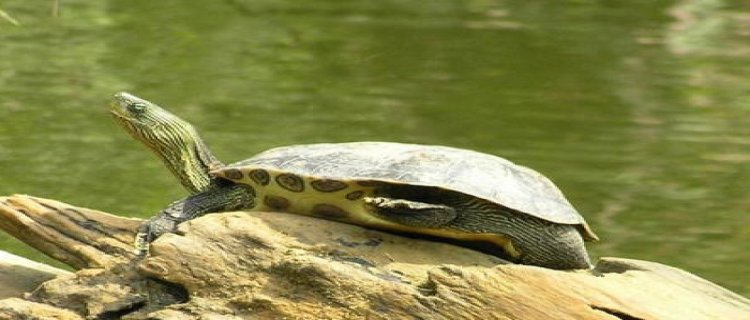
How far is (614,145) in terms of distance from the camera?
19.2 ft

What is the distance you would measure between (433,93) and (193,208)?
12.1 ft

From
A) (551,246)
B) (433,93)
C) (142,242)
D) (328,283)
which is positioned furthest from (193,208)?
(433,93)

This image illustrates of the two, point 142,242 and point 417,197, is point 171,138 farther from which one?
point 417,197

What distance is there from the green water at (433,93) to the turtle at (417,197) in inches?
56.4

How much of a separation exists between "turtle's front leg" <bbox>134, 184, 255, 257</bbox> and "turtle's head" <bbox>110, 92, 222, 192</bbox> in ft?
0.51

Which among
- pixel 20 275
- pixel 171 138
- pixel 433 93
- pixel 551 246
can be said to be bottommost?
pixel 433 93

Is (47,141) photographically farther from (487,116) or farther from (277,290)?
(277,290)

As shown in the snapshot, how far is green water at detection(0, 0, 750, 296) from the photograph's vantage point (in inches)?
199

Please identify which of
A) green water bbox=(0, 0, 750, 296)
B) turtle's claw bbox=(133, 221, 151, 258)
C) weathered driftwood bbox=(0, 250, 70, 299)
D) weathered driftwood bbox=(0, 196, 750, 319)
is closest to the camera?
weathered driftwood bbox=(0, 196, 750, 319)

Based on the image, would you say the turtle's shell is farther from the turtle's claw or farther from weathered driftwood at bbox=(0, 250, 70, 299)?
weathered driftwood at bbox=(0, 250, 70, 299)

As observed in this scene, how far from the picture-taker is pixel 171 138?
3.34m

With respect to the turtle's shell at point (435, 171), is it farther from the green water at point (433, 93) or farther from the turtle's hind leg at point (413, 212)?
the green water at point (433, 93)

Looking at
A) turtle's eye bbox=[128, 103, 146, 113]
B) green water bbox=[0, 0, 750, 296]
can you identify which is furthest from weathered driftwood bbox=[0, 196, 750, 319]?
green water bbox=[0, 0, 750, 296]

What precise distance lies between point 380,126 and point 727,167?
1.27 metres
